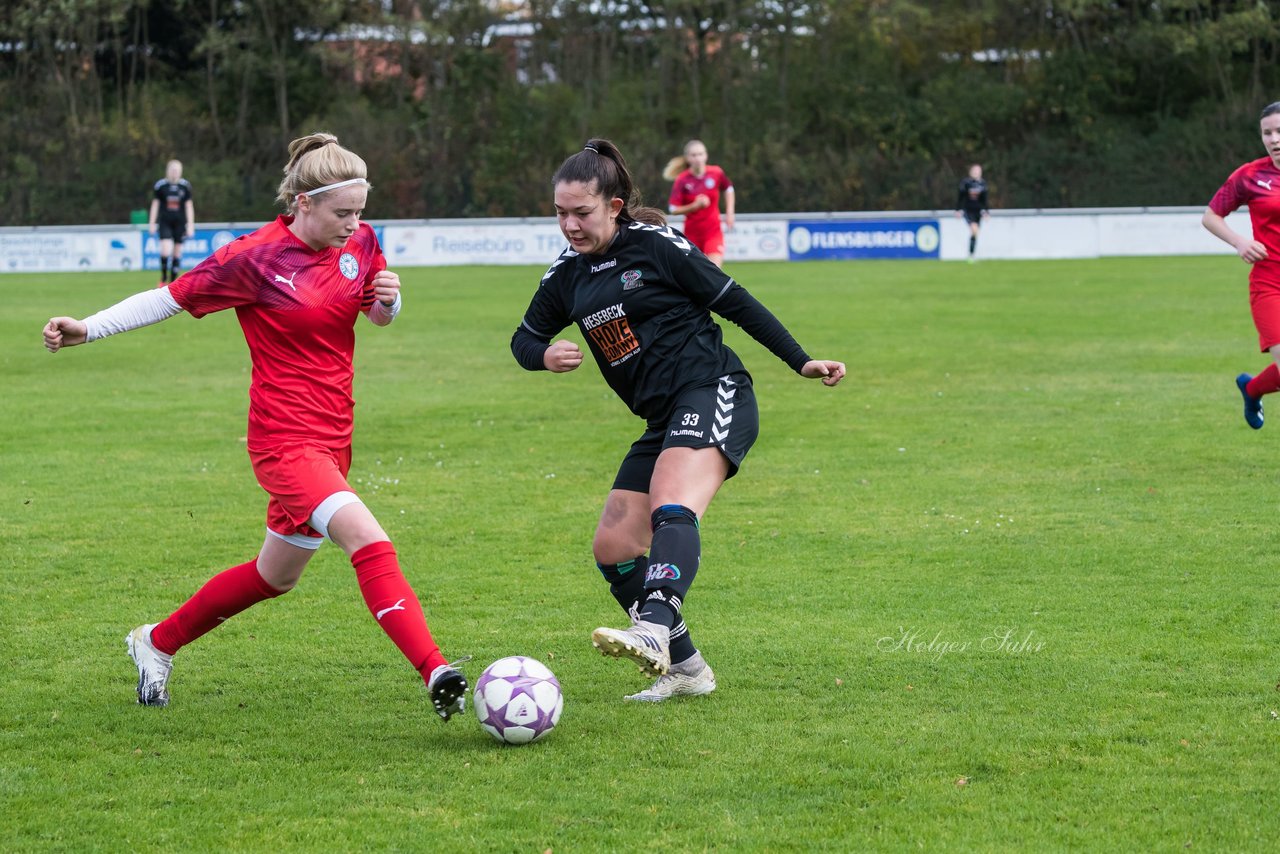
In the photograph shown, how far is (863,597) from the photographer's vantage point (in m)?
6.48

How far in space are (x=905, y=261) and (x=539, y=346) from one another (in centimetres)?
2744

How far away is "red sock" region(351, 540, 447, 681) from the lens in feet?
15.2

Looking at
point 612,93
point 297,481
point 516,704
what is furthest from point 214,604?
point 612,93

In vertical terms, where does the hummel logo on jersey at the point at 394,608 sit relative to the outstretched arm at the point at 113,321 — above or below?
below

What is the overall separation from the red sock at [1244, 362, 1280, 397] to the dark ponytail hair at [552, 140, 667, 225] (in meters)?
5.73

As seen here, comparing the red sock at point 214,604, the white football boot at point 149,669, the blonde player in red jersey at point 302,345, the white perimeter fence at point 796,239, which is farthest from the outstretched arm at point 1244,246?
the white perimeter fence at point 796,239

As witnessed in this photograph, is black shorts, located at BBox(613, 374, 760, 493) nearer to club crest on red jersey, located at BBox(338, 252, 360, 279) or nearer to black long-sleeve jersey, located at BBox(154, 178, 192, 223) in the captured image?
club crest on red jersey, located at BBox(338, 252, 360, 279)

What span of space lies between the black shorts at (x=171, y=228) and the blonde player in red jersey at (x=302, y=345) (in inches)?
902

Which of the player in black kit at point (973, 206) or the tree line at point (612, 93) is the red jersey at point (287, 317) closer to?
the player in black kit at point (973, 206)

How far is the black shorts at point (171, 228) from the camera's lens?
26766mm

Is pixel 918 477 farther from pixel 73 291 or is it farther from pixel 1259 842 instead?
pixel 73 291

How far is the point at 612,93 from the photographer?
47.0m

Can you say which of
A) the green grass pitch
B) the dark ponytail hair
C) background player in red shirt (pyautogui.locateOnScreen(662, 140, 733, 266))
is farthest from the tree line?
the dark ponytail hair

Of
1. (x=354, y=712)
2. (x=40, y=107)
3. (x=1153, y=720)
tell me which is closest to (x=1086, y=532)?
(x=1153, y=720)
